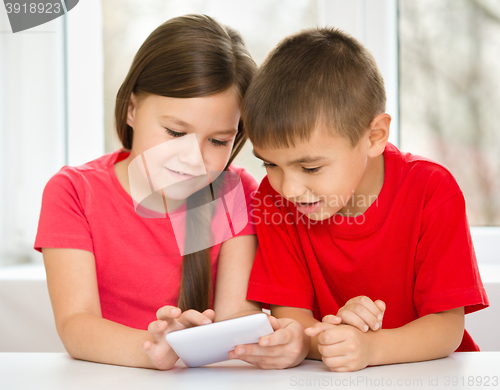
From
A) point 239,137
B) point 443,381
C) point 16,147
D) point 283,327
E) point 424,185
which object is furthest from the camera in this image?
point 16,147

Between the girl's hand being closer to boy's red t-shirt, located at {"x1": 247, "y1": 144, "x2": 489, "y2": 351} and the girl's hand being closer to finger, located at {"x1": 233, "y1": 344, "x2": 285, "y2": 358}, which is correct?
finger, located at {"x1": 233, "y1": 344, "x2": 285, "y2": 358}

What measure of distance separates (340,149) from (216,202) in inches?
11.1

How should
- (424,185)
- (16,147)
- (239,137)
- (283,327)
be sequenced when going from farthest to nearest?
(16,147) → (239,137) → (424,185) → (283,327)

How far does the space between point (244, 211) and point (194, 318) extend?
1.02 feet

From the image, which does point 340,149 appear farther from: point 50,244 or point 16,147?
point 16,147

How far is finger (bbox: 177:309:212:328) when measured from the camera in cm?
54

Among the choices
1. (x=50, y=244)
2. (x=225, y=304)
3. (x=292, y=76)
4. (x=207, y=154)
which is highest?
(x=292, y=76)

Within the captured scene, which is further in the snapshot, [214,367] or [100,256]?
[100,256]

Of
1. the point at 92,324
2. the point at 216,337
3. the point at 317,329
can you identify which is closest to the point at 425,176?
the point at 317,329

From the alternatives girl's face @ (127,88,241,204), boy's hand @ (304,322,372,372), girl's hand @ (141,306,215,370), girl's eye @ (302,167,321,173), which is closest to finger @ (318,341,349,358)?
boy's hand @ (304,322,372,372)

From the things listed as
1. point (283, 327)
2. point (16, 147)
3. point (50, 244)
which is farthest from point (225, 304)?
point (16, 147)

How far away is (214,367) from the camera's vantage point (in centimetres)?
58

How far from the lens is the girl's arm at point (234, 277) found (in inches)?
30.2

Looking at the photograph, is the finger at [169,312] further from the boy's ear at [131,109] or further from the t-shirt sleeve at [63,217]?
the boy's ear at [131,109]
